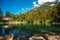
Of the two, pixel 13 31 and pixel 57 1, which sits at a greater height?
pixel 57 1

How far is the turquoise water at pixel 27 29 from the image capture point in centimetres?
484

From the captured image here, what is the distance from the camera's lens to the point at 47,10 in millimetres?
4781

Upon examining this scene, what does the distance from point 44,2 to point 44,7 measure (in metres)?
0.14

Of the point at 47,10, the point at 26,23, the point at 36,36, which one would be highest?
the point at 47,10

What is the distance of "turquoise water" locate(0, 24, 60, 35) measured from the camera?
484cm

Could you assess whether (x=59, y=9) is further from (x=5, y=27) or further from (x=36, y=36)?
(x=5, y=27)

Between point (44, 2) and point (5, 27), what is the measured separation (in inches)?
50.0

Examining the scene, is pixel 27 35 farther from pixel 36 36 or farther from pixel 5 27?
pixel 5 27

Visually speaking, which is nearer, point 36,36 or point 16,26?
point 36,36

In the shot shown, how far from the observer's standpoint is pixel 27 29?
520 centimetres

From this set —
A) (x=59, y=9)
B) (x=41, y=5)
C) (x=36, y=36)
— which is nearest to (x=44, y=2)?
(x=41, y=5)

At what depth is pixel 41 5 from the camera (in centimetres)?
472

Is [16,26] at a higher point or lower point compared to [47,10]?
lower

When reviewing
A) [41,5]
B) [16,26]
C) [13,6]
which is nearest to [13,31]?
[16,26]
